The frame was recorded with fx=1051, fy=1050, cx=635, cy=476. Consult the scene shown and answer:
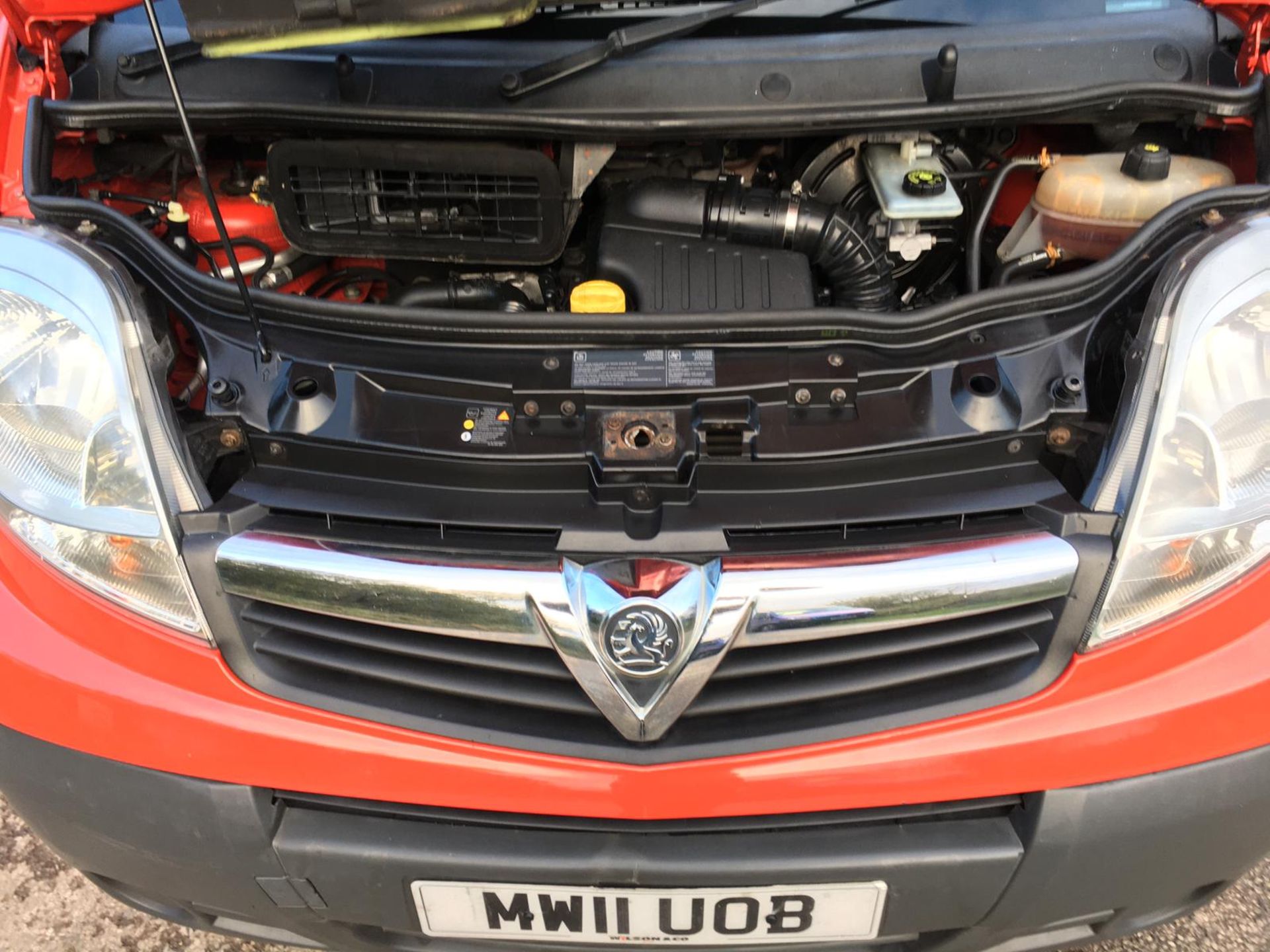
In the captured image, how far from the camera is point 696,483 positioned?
1.39 meters

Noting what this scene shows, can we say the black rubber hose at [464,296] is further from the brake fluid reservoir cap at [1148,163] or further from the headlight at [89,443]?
the brake fluid reservoir cap at [1148,163]

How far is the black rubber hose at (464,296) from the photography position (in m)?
1.79

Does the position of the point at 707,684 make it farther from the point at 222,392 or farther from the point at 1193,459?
the point at 222,392

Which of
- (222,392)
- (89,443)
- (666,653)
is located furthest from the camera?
(222,392)

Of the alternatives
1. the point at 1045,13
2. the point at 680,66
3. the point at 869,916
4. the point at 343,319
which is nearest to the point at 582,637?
the point at 869,916

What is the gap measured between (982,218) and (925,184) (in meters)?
0.20

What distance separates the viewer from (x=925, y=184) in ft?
5.44

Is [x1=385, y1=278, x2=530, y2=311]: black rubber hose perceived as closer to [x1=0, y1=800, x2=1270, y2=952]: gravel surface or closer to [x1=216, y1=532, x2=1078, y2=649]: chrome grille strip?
[x1=216, y1=532, x2=1078, y2=649]: chrome grille strip

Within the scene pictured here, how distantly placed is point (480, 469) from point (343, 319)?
31 centimetres

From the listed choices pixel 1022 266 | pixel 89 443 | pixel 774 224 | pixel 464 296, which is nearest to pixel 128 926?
pixel 89 443

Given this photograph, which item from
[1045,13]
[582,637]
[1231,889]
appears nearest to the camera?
[582,637]

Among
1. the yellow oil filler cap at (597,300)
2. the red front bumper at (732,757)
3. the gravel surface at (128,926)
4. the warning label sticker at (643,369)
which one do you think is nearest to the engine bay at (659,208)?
the yellow oil filler cap at (597,300)

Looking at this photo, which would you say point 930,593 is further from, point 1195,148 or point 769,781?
point 1195,148

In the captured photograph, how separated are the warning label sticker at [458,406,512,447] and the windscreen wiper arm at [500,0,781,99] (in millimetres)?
507
